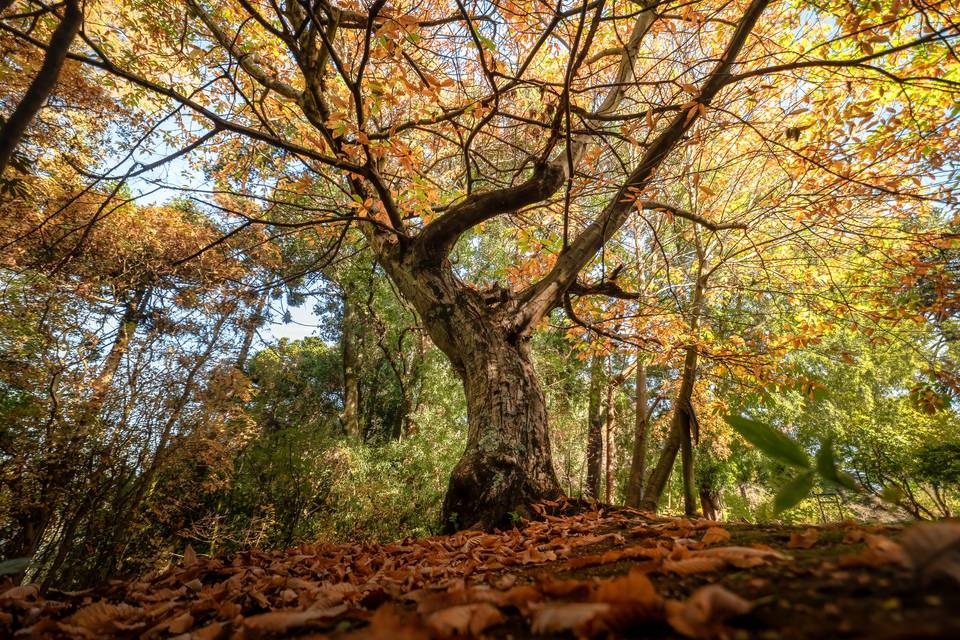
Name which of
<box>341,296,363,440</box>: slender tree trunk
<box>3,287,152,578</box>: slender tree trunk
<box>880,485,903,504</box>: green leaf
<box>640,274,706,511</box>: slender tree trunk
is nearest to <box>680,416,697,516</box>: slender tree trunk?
<box>640,274,706,511</box>: slender tree trunk

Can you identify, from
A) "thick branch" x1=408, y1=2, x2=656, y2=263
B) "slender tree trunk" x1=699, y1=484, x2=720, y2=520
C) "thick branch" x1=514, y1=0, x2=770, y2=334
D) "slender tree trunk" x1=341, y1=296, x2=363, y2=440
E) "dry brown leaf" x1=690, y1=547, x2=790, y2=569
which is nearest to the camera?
"dry brown leaf" x1=690, y1=547, x2=790, y2=569

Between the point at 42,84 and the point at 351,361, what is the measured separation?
11758mm

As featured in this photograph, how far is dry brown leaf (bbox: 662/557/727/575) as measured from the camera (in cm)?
72

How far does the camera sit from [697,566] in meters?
0.73

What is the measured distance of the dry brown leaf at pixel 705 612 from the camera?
0.45 meters

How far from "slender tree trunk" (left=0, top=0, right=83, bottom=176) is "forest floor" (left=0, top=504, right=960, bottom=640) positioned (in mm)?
Answer: 1159

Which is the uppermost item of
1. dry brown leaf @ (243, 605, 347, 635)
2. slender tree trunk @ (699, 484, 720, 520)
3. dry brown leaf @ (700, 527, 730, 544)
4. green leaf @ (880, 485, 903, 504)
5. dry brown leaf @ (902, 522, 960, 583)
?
green leaf @ (880, 485, 903, 504)

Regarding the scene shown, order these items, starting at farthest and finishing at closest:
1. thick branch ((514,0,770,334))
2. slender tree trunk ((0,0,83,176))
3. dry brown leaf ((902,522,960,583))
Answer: thick branch ((514,0,770,334)) < slender tree trunk ((0,0,83,176)) < dry brown leaf ((902,522,960,583))

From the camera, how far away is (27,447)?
3441mm

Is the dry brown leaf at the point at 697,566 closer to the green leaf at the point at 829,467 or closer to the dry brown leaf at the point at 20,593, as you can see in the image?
the green leaf at the point at 829,467

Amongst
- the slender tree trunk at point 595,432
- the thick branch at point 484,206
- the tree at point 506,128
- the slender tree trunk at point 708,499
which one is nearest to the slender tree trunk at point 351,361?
the slender tree trunk at point 595,432

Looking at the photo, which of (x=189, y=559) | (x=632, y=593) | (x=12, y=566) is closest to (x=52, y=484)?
(x=189, y=559)

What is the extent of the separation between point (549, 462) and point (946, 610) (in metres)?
2.29

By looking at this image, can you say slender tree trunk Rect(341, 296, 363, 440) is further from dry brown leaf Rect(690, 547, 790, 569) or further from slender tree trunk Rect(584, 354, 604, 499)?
dry brown leaf Rect(690, 547, 790, 569)
